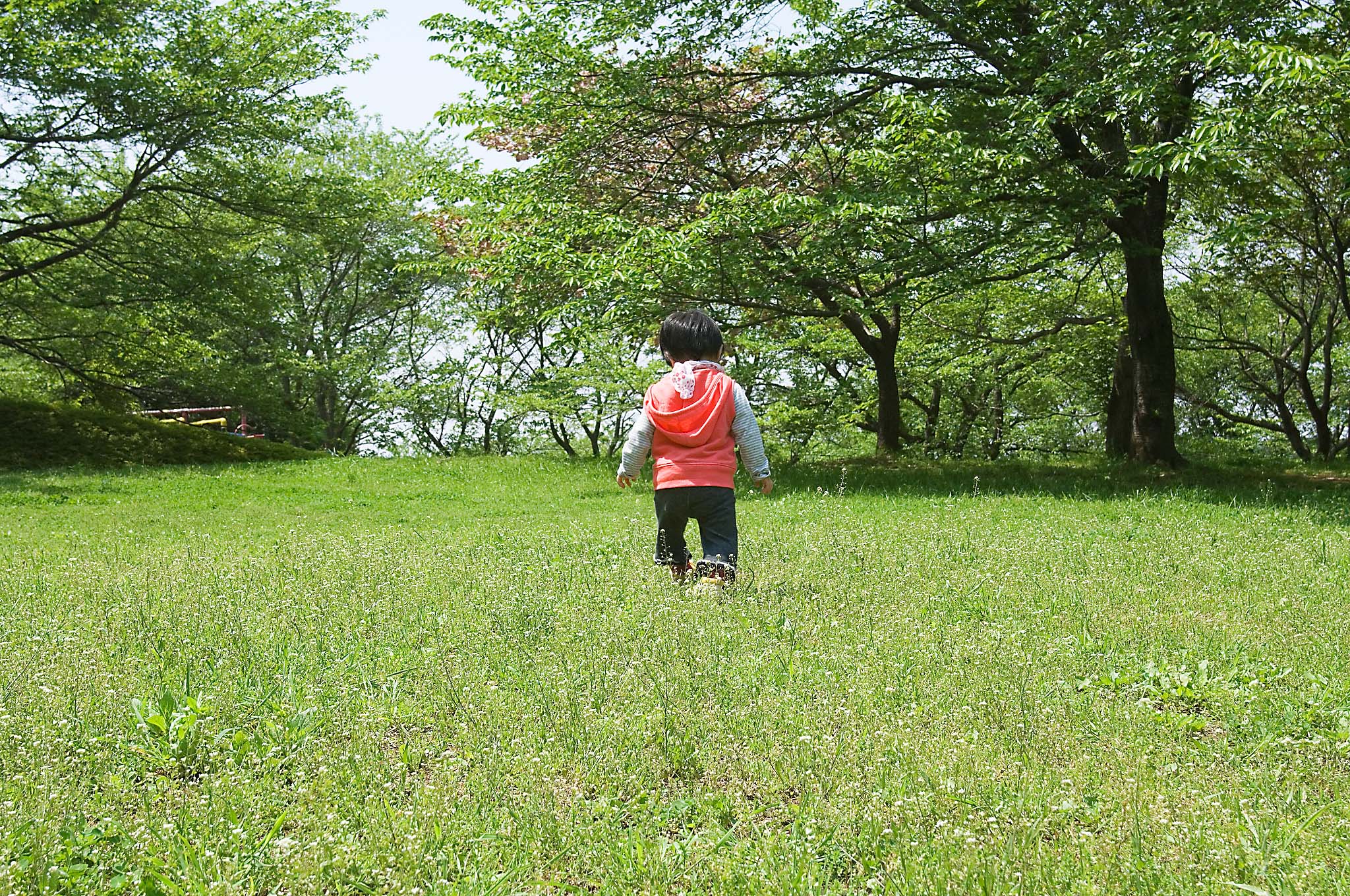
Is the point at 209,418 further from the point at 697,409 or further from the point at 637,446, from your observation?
the point at 697,409

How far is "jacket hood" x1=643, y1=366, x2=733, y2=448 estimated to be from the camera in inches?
258

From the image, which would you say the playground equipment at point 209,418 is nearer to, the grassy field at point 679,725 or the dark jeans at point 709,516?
the grassy field at point 679,725

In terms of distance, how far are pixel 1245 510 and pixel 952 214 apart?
6.68m

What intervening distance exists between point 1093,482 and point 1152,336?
139 inches

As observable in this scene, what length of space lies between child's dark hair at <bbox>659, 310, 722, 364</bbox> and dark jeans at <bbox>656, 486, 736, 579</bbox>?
91 centimetres

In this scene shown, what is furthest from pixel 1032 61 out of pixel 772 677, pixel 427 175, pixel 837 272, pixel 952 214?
pixel 772 677

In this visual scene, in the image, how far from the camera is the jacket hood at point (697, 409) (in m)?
6.55

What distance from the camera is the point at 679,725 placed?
4066 millimetres

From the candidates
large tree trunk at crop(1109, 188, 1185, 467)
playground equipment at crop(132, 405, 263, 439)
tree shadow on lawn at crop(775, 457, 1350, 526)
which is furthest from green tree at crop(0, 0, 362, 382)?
large tree trunk at crop(1109, 188, 1185, 467)

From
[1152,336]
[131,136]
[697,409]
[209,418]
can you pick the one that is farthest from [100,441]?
[1152,336]

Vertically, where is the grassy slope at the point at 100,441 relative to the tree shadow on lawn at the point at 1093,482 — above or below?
above

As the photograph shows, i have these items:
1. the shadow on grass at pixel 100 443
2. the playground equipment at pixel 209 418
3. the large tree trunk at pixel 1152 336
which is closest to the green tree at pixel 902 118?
the large tree trunk at pixel 1152 336

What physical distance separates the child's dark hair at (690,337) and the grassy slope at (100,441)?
1904 cm

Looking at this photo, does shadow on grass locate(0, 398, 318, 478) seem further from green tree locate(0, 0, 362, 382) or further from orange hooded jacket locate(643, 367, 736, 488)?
orange hooded jacket locate(643, 367, 736, 488)
